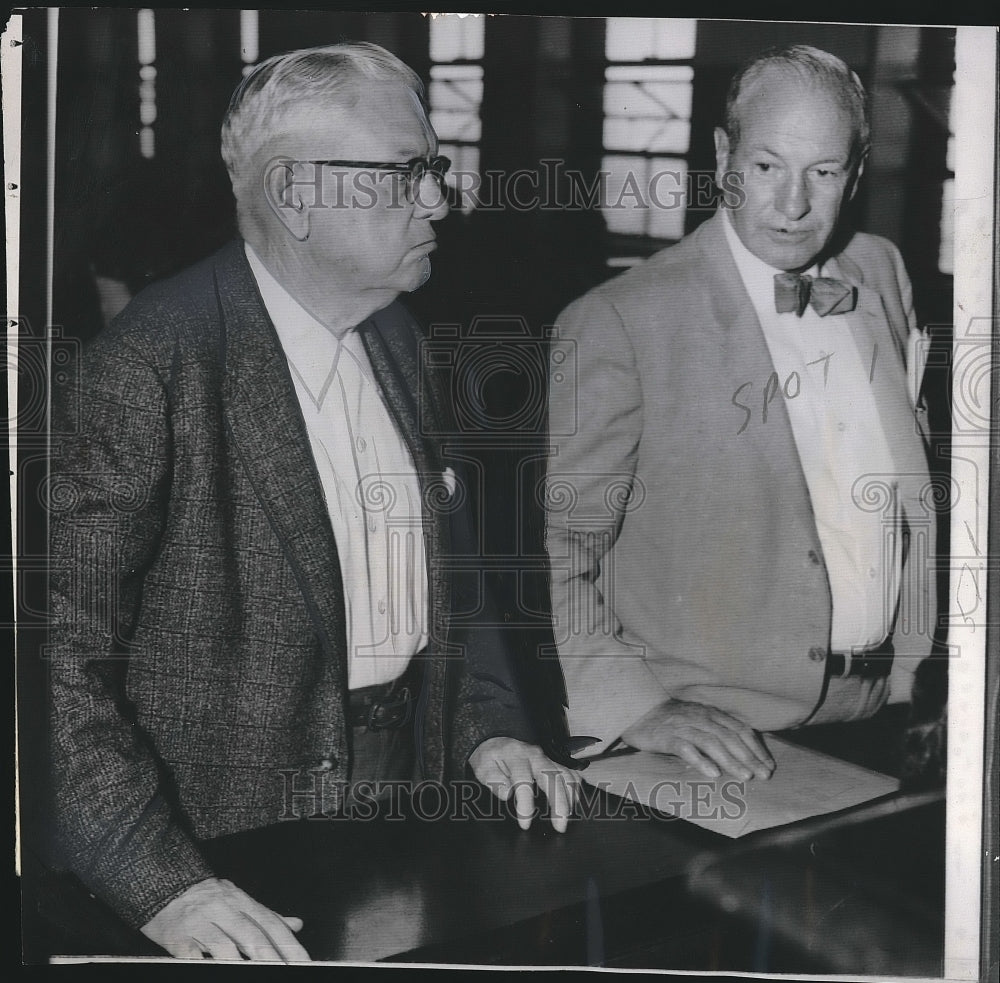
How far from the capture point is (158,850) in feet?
8.52

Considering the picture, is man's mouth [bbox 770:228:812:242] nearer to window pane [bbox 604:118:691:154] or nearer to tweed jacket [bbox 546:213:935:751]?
tweed jacket [bbox 546:213:935:751]

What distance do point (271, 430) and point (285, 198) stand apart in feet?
1.75

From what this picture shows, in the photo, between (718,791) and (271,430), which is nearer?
(271,430)

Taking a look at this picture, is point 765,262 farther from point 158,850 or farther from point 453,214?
point 158,850

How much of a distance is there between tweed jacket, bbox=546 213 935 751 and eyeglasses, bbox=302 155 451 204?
0.43m

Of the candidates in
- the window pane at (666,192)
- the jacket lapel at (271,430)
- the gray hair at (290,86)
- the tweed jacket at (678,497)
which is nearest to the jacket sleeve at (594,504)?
the tweed jacket at (678,497)

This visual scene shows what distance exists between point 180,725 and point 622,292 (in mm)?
1438

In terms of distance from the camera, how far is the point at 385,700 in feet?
8.68

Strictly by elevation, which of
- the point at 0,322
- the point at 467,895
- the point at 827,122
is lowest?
the point at 467,895

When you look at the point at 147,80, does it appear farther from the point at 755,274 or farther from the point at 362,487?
the point at 755,274

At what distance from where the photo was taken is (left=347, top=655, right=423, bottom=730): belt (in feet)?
8.65

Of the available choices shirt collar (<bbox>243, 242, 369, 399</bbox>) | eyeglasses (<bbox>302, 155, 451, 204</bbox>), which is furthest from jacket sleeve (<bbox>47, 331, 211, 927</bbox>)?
eyeglasses (<bbox>302, 155, 451, 204</bbox>)

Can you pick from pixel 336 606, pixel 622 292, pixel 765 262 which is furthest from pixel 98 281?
pixel 765 262

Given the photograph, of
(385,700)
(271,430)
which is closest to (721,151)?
(271,430)
